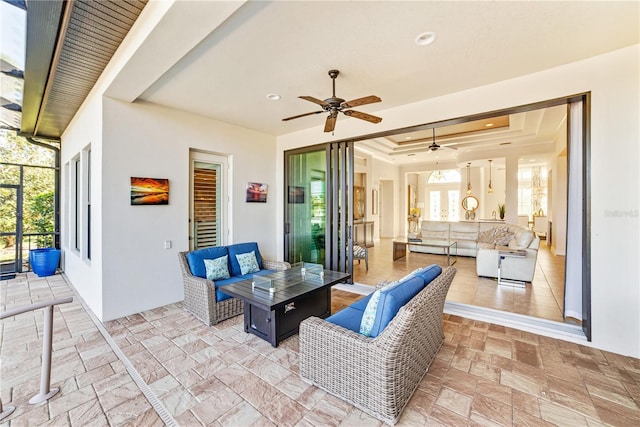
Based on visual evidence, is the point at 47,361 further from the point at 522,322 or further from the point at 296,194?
the point at 522,322

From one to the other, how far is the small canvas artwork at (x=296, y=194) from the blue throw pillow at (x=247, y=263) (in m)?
1.71

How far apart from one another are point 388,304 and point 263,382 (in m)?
1.24

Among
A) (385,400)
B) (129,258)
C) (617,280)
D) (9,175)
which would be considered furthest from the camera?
(9,175)

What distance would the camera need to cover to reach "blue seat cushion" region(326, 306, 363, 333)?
2.34m

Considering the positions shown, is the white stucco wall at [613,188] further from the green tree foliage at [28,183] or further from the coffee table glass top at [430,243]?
the green tree foliage at [28,183]

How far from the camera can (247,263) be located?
408 cm

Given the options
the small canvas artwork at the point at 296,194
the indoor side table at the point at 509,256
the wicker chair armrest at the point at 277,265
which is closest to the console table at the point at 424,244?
the indoor side table at the point at 509,256

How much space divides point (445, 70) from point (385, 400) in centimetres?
320

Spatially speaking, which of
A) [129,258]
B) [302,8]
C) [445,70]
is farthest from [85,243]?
[445,70]

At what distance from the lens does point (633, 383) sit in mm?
2219

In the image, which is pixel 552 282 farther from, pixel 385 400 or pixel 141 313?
pixel 141 313

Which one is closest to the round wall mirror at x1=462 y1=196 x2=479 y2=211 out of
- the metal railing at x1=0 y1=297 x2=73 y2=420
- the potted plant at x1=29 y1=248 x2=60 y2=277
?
the metal railing at x1=0 y1=297 x2=73 y2=420

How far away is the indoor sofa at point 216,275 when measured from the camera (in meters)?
3.33

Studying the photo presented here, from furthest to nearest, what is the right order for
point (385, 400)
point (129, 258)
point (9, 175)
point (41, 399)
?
point (9, 175) < point (129, 258) < point (41, 399) < point (385, 400)
